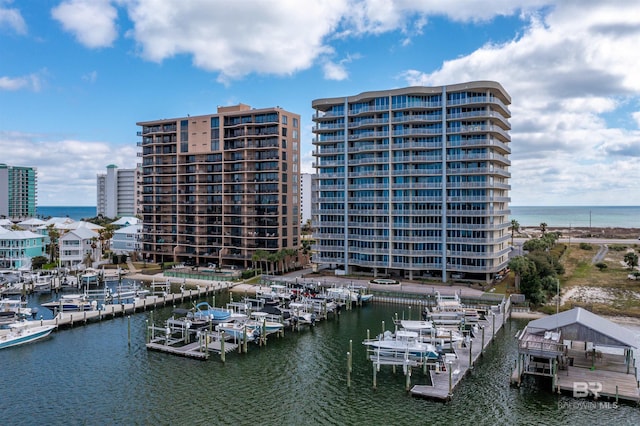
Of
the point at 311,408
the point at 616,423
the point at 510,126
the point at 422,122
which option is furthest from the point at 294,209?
the point at 616,423

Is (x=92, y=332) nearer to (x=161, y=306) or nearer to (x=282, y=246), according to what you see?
(x=161, y=306)

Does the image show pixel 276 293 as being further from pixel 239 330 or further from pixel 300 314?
pixel 239 330

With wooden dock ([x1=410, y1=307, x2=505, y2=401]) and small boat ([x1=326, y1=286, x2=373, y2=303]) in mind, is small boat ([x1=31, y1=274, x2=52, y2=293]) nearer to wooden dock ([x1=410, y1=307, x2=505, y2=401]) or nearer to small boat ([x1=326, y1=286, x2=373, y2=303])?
small boat ([x1=326, y1=286, x2=373, y2=303])

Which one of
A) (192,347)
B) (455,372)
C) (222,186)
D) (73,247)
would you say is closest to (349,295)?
(192,347)

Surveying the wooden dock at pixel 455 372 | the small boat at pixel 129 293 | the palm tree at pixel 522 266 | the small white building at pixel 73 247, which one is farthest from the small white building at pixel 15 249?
the palm tree at pixel 522 266

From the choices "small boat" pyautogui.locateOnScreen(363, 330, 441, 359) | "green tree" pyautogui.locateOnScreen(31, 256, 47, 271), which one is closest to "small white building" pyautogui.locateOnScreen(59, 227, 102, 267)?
"green tree" pyautogui.locateOnScreen(31, 256, 47, 271)

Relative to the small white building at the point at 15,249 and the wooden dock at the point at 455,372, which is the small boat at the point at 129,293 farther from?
the wooden dock at the point at 455,372
